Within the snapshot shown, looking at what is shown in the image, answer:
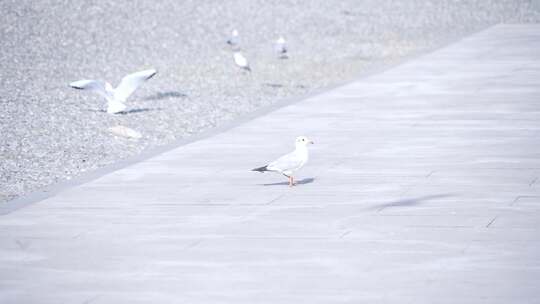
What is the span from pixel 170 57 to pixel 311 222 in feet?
65.1

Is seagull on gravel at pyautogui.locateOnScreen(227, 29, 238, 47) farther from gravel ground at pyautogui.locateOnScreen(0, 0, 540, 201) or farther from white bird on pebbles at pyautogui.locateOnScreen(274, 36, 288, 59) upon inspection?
white bird on pebbles at pyautogui.locateOnScreen(274, 36, 288, 59)

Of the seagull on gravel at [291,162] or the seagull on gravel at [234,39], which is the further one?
the seagull on gravel at [234,39]

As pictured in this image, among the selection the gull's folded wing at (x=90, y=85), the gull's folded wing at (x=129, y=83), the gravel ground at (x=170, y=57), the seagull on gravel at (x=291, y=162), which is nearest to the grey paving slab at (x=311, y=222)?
the seagull on gravel at (x=291, y=162)

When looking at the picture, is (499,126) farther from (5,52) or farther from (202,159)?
(5,52)

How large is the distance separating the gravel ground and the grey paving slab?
5.70 feet

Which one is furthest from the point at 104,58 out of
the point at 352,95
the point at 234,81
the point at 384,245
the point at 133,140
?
the point at 384,245

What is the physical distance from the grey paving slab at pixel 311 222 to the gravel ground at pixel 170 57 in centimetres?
174

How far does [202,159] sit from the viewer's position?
16312 millimetres

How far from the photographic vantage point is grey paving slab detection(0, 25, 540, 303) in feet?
31.9

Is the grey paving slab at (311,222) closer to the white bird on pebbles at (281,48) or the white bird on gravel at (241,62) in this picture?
the white bird on gravel at (241,62)

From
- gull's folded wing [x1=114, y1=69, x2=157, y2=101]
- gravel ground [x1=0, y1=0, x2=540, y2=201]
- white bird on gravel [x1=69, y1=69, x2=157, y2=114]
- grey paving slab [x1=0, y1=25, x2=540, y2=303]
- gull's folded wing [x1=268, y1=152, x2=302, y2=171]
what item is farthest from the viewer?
gull's folded wing [x1=114, y1=69, x2=157, y2=101]

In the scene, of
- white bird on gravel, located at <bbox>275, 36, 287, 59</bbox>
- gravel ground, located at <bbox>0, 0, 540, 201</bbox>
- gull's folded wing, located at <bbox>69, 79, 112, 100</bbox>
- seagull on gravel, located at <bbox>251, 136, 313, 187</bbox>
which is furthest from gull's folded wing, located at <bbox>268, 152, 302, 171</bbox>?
white bird on gravel, located at <bbox>275, 36, 287, 59</bbox>

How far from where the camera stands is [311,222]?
40.0 ft

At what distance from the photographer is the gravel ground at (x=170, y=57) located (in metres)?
18.8
